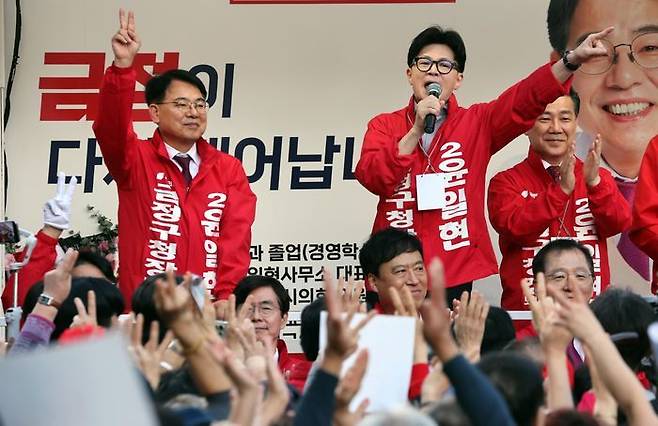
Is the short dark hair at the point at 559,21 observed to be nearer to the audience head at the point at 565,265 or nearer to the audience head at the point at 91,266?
the audience head at the point at 565,265

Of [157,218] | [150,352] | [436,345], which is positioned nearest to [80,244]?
[157,218]

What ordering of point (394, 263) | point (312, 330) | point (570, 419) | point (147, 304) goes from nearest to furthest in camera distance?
point (570, 419) < point (147, 304) < point (312, 330) < point (394, 263)

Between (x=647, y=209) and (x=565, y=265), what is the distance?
2.03 ft

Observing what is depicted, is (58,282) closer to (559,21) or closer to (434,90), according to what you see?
(434,90)

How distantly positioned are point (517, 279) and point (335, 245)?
1.17 m

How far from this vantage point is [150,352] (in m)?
3.95

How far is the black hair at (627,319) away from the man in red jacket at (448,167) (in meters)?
1.81

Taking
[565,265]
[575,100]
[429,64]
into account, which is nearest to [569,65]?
[429,64]

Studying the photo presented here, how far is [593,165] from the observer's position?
6449 millimetres

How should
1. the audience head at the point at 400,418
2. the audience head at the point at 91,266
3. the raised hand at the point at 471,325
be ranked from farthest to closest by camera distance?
the audience head at the point at 91,266
the raised hand at the point at 471,325
the audience head at the point at 400,418

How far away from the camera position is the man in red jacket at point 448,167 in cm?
628

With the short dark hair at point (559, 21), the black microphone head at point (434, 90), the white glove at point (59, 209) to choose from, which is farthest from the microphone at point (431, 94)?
the white glove at point (59, 209)

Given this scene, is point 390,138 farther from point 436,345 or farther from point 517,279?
point 436,345

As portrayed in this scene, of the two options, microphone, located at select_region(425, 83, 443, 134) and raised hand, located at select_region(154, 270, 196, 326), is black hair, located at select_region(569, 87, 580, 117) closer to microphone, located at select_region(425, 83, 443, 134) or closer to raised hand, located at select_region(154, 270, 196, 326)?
microphone, located at select_region(425, 83, 443, 134)
